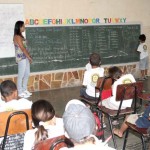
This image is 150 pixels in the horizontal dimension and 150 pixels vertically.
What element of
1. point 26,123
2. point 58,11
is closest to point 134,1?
point 58,11

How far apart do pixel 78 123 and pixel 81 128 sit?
0.09ft

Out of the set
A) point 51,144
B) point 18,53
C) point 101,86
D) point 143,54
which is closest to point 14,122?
point 51,144

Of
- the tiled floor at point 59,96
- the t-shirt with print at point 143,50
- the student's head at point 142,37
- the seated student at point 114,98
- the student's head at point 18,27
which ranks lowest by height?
the tiled floor at point 59,96

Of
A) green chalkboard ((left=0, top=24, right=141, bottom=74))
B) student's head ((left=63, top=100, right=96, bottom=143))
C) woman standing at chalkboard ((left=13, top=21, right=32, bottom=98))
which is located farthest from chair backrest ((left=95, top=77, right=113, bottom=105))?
green chalkboard ((left=0, top=24, right=141, bottom=74))

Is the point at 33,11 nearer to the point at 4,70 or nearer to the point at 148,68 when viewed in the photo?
the point at 4,70

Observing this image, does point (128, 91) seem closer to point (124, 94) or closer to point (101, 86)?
point (124, 94)

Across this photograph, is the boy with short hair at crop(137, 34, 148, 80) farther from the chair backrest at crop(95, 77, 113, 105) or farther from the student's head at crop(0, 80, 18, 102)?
the student's head at crop(0, 80, 18, 102)

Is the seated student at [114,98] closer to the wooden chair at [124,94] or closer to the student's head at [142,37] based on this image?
the wooden chair at [124,94]

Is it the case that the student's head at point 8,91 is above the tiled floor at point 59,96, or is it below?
above

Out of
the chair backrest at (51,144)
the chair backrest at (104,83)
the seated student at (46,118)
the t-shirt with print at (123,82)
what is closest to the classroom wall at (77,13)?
the chair backrest at (104,83)

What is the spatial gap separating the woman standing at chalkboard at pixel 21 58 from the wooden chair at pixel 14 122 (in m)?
3.31

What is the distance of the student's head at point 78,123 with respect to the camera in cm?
144

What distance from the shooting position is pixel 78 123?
4.73 feet

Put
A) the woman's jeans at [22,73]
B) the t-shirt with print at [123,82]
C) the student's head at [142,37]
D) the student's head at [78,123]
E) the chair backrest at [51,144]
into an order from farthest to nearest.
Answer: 1. the student's head at [142,37]
2. the woman's jeans at [22,73]
3. the t-shirt with print at [123,82]
4. the chair backrest at [51,144]
5. the student's head at [78,123]
